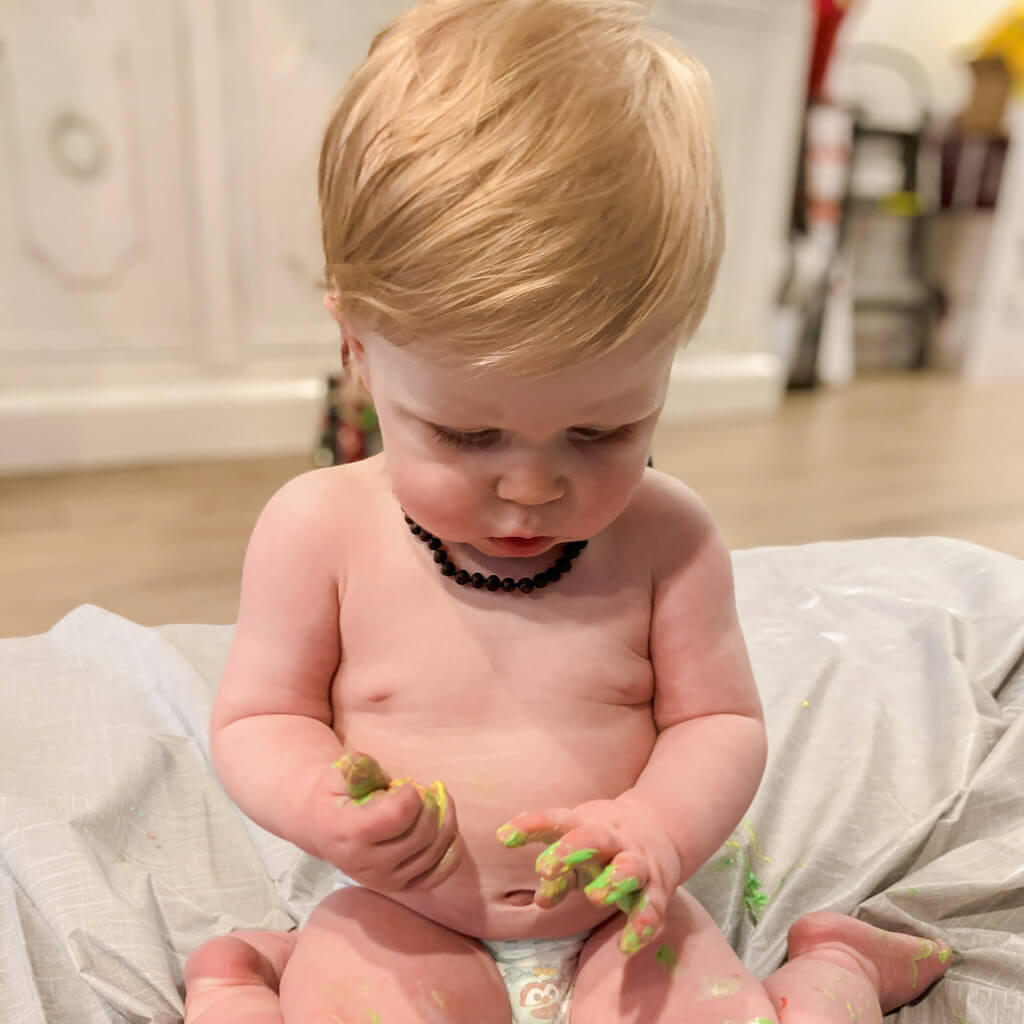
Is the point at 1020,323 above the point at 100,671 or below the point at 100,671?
below

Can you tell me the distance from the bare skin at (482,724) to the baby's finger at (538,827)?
1.2 inches

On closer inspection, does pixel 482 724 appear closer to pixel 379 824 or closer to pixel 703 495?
pixel 379 824

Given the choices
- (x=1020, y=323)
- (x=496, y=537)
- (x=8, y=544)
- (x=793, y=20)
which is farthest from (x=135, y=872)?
(x=1020, y=323)

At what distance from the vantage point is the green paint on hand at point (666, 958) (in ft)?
1.66

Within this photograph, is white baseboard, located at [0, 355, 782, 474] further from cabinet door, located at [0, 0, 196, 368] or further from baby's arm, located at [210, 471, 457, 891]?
baby's arm, located at [210, 471, 457, 891]

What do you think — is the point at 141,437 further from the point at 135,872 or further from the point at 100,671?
the point at 135,872

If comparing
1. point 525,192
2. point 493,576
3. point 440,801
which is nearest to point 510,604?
point 493,576

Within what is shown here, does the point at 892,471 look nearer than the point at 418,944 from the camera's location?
No

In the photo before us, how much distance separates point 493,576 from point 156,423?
1491mm

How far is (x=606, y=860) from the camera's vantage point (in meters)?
0.44

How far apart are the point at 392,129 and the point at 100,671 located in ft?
1.96

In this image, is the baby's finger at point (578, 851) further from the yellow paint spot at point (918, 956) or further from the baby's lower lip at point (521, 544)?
the yellow paint spot at point (918, 956)

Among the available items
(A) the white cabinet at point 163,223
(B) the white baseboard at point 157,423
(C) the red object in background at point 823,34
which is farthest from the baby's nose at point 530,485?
(C) the red object in background at point 823,34

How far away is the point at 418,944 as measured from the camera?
52cm
